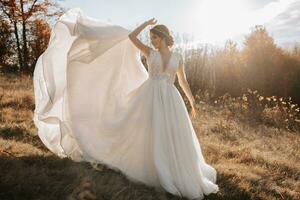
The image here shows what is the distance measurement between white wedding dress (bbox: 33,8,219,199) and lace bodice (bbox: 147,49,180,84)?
1 cm

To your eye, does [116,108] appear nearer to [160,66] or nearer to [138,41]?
[160,66]

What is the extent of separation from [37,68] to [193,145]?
8.28 ft

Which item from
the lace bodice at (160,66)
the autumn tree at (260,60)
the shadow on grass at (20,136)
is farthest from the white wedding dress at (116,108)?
the autumn tree at (260,60)

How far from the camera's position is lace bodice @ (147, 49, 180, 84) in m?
4.96

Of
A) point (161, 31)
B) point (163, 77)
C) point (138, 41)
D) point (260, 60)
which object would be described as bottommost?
point (260, 60)

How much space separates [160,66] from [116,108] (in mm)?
845

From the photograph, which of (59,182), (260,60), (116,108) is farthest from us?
(260,60)

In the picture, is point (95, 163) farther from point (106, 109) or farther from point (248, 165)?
point (248, 165)

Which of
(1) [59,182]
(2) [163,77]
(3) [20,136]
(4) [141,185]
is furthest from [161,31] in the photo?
(3) [20,136]

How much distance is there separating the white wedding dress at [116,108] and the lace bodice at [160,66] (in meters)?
0.01

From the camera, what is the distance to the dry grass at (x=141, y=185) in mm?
4137

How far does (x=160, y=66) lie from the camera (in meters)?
4.98

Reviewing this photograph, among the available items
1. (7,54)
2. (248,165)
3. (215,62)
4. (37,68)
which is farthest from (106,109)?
(7,54)

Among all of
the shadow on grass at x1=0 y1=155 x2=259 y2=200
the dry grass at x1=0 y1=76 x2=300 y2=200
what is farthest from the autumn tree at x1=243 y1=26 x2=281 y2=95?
the shadow on grass at x1=0 y1=155 x2=259 y2=200
